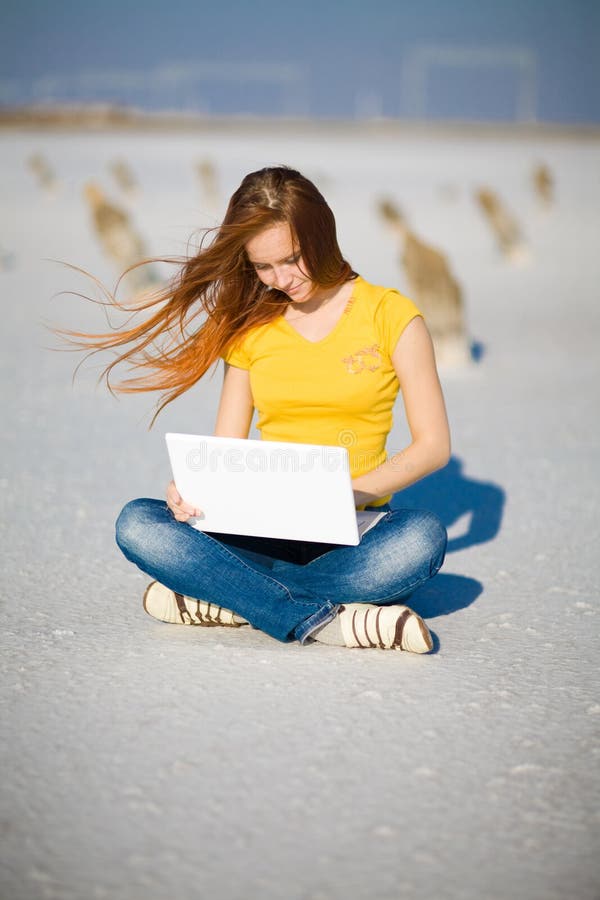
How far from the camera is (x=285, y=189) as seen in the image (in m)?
2.73

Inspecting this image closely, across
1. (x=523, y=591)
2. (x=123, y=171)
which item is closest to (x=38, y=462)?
(x=523, y=591)

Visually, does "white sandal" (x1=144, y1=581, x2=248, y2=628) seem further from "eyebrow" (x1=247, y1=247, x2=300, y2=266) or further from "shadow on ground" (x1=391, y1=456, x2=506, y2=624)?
"eyebrow" (x1=247, y1=247, x2=300, y2=266)

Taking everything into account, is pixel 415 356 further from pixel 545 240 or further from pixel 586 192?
pixel 586 192

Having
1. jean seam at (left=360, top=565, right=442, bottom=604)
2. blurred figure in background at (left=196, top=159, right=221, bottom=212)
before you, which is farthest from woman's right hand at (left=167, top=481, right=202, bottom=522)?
blurred figure in background at (left=196, top=159, right=221, bottom=212)

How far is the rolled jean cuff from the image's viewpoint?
8.99 feet

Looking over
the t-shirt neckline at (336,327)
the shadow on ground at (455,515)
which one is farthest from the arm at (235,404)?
the shadow on ground at (455,515)

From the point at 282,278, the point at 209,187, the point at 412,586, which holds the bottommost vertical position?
the point at 412,586

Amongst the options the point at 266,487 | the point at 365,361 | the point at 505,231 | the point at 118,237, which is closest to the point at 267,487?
the point at 266,487

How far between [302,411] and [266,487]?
0.35 meters

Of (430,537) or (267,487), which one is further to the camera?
(430,537)

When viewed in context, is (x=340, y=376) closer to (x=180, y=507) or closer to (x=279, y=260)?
(x=279, y=260)

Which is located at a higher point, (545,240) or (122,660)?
(545,240)

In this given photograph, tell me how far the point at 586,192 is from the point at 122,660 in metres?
18.5

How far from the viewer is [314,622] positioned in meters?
2.75
